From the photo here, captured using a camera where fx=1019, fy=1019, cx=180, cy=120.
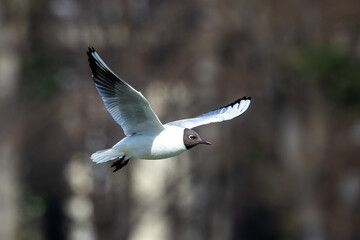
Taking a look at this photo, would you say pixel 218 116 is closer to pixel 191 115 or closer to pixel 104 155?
pixel 104 155

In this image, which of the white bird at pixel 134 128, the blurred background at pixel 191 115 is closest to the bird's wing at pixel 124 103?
the white bird at pixel 134 128

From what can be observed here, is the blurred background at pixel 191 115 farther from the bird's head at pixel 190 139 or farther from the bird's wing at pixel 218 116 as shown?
the bird's head at pixel 190 139

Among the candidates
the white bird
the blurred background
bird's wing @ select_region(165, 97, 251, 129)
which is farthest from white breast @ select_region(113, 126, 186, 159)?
the blurred background

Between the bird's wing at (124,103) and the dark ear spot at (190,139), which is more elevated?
the bird's wing at (124,103)

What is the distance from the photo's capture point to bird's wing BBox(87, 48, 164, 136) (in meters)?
7.32

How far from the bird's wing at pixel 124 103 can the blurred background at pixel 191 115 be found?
9.82 meters

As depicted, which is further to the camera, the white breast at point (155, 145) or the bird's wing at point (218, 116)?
the bird's wing at point (218, 116)

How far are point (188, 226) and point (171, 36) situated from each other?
5.23 meters

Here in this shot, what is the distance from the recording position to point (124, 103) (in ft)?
24.6

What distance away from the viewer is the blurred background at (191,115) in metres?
18.6

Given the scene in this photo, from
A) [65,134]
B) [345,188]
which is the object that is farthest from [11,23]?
[345,188]

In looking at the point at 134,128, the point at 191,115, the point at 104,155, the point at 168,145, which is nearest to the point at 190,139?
the point at 168,145

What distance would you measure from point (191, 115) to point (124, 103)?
36.2ft

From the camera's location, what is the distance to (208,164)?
2255 centimetres
